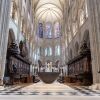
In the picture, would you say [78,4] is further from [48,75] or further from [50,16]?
[50,16]

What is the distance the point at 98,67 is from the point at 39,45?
102ft

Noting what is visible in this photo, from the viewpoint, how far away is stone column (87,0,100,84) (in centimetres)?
866

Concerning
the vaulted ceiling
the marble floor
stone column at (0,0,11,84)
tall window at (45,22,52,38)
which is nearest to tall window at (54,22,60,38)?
tall window at (45,22,52,38)

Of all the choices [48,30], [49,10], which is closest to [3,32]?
[49,10]

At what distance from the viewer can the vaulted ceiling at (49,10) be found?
35.8 meters

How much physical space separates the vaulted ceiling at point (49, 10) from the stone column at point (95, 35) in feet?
85.0

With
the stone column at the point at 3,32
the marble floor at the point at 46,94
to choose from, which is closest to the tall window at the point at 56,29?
the stone column at the point at 3,32

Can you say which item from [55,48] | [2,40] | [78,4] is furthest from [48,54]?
[2,40]

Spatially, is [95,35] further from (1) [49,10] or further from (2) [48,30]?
(2) [48,30]

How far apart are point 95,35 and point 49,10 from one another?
3235 cm

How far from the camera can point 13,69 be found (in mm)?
12625

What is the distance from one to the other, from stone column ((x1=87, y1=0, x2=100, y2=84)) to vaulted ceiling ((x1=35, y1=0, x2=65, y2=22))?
2590 centimetres

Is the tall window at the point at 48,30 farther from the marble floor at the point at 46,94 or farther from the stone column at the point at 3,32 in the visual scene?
the marble floor at the point at 46,94

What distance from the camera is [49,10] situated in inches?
1581
